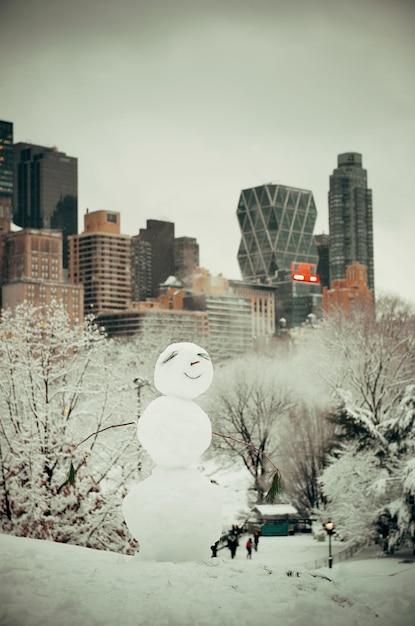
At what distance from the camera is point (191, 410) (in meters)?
15.3

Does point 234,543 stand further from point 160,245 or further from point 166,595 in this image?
point 160,245

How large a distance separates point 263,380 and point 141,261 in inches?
4988

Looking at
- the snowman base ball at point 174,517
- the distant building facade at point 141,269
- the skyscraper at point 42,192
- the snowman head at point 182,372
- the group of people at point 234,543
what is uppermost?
the skyscraper at point 42,192

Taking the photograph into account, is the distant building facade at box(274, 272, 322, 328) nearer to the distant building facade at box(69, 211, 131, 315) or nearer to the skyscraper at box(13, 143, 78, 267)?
the distant building facade at box(69, 211, 131, 315)

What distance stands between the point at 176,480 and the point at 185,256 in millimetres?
162177

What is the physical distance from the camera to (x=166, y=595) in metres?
13.2

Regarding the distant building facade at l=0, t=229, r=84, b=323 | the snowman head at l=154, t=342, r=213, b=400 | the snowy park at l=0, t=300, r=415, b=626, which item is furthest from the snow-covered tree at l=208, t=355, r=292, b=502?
the distant building facade at l=0, t=229, r=84, b=323

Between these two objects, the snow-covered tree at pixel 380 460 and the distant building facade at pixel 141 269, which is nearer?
the snow-covered tree at pixel 380 460

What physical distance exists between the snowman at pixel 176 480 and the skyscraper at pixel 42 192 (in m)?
166

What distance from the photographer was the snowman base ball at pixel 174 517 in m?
14.7

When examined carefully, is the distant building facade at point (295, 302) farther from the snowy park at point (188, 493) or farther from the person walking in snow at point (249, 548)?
the person walking in snow at point (249, 548)

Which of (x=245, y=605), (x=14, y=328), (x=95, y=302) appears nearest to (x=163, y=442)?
(x=245, y=605)

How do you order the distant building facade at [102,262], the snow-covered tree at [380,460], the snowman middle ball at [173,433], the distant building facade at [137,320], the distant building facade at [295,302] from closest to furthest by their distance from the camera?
the snowman middle ball at [173,433], the snow-covered tree at [380,460], the distant building facade at [137,320], the distant building facade at [102,262], the distant building facade at [295,302]

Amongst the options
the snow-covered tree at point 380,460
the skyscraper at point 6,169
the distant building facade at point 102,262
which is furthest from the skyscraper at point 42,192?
the snow-covered tree at point 380,460
